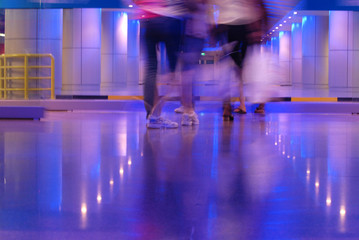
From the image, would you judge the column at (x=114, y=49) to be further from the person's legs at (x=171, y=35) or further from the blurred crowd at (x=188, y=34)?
the person's legs at (x=171, y=35)

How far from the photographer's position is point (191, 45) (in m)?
5.08

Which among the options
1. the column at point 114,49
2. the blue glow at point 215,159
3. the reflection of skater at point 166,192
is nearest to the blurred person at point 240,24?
the blue glow at point 215,159

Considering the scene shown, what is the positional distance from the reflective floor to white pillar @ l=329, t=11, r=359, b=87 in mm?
16681

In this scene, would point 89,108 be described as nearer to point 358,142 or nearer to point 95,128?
point 95,128

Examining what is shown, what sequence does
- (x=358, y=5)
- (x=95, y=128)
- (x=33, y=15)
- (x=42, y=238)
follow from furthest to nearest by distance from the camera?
(x=358, y=5) → (x=33, y=15) → (x=95, y=128) → (x=42, y=238)

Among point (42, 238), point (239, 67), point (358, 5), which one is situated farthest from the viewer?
point (358, 5)

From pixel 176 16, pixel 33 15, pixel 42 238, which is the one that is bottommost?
pixel 42 238

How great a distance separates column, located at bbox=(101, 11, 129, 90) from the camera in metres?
25.7

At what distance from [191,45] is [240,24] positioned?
0.89m

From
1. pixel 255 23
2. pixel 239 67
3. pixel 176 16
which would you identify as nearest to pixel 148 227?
pixel 176 16

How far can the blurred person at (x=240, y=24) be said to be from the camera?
5.17 meters

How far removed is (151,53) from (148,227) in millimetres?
3520

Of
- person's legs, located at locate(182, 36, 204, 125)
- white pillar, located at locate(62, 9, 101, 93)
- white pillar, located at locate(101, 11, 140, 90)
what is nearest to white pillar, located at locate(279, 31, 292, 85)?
white pillar, located at locate(101, 11, 140, 90)

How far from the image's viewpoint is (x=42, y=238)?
4.97 ft
